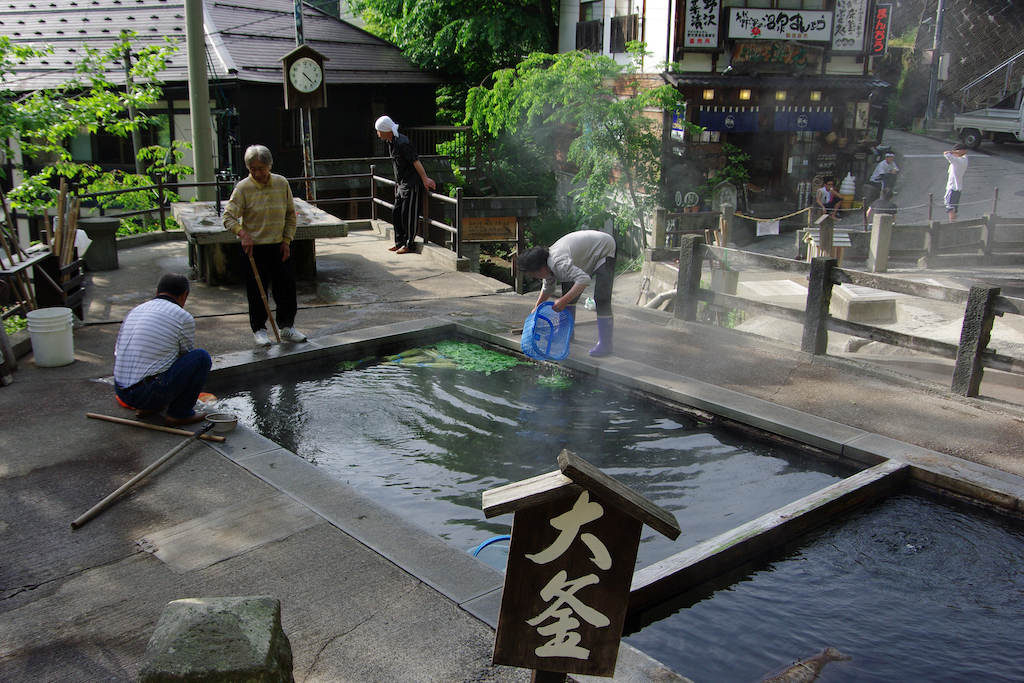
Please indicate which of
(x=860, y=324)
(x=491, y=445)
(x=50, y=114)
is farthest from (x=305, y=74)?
(x=860, y=324)

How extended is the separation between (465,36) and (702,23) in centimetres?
643

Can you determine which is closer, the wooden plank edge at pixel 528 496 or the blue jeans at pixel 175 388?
the wooden plank edge at pixel 528 496

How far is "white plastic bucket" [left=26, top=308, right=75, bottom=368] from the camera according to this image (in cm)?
686

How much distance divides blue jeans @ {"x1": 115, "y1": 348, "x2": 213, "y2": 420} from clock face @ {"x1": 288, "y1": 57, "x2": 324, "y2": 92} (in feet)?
35.9

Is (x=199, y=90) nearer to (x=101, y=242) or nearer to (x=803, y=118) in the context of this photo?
(x=101, y=242)

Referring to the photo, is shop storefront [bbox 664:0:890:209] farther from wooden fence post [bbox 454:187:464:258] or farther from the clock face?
wooden fence post [bbox 454:187:464:258]

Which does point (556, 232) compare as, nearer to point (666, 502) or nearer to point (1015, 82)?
point (666, 502)

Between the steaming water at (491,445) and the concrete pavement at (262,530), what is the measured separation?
0.52 m

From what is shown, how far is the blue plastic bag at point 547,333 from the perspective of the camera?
7062 millimetres

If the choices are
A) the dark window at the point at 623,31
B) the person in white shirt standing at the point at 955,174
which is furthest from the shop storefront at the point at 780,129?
the person in white shirt standing at the point at 955,174

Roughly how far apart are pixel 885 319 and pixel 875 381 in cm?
452

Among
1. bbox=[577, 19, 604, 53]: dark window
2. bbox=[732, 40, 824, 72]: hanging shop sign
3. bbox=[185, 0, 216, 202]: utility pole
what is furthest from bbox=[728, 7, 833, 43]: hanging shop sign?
bbox=[185, 0, 216, 202]: utility pole

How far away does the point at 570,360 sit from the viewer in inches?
299

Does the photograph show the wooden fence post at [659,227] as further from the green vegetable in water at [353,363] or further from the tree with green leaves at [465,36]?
the tree with green leaves at [465,36]
